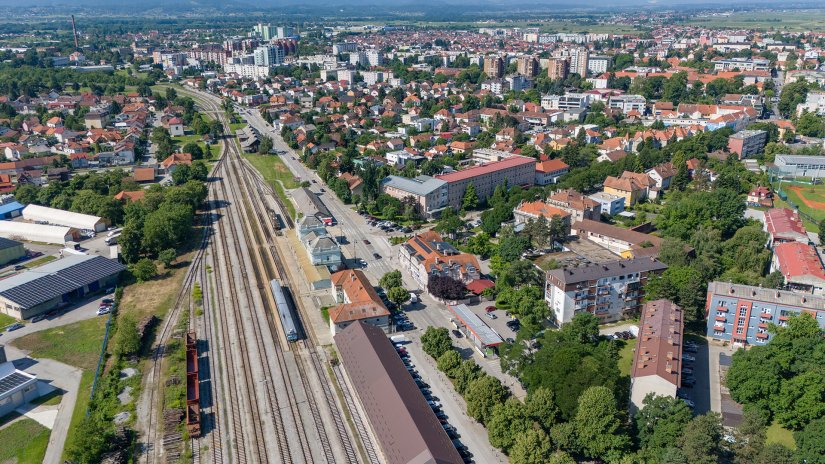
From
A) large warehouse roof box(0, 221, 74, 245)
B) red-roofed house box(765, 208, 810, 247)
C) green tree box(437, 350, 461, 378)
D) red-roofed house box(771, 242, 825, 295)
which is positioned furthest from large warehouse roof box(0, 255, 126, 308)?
red-roofed house box(765, 208, 810, 247)

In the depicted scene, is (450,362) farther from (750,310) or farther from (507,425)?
(750,310)

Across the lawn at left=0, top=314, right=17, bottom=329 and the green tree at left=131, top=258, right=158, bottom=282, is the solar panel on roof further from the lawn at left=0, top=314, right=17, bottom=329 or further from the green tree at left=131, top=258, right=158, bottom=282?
the green tree at left=131, top=258, right=158, bottom=282

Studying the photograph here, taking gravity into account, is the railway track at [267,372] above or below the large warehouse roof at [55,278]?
below

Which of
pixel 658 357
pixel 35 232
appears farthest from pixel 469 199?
pixel 35 232

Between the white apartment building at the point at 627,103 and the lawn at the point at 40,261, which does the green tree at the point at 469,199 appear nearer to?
the lawn at the point at 40,261

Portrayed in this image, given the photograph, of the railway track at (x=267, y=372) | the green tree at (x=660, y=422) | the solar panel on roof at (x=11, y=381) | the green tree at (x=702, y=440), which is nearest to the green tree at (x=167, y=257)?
the railway track at (x=267, y=372)
